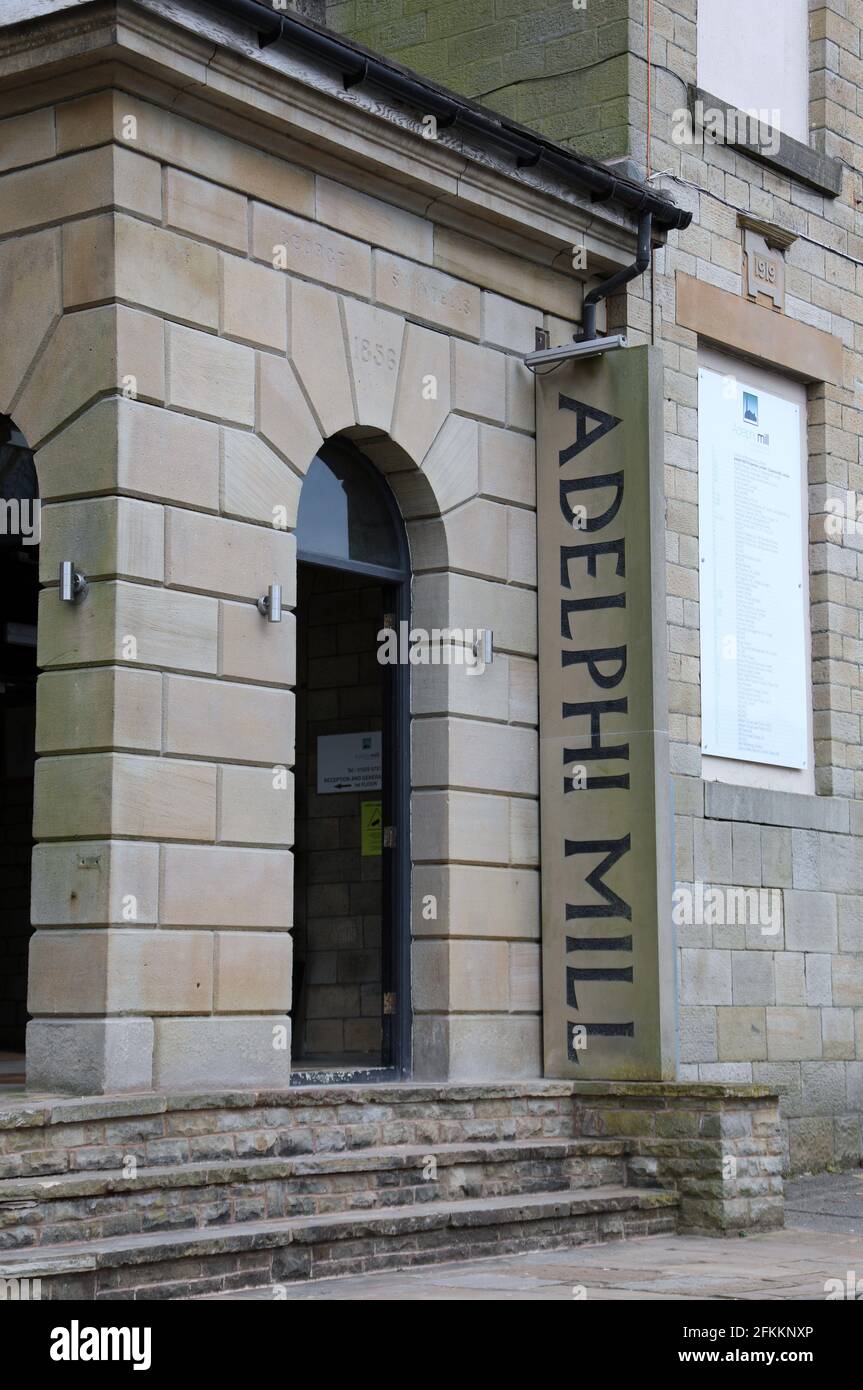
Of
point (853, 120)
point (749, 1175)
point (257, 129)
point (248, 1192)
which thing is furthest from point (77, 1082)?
point (853, 120)

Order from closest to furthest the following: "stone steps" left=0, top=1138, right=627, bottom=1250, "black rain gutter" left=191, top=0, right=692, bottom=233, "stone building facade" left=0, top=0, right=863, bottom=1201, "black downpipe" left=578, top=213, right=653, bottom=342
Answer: "stone steps" left=0, top=1138, right=627, bottom=1250 → "stone building facade" left=0, top=0, right=863, bottom=1201 → "black rain gutter" left=191, top=0, right=692, bottom=233 → "black downpipe" left=578, top=213, right=653, bottom=342

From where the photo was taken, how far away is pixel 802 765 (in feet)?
43.9

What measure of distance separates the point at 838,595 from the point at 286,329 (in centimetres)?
517

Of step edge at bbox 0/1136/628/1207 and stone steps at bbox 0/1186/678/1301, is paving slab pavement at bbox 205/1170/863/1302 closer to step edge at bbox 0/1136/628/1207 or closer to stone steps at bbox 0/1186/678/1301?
stone steps at bbox 0/1186/678/1301

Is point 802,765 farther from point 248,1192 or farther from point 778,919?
point 248,1192

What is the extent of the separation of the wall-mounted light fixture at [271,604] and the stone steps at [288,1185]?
2524mm

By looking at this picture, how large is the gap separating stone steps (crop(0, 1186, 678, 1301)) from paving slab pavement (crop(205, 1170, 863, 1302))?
2.7 inches

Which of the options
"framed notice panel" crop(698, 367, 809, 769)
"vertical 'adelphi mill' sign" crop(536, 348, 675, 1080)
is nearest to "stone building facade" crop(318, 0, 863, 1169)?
"framed notice panel" crop(698, 367, 809, 769)

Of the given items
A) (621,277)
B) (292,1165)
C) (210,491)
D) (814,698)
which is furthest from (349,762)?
(292,1165)

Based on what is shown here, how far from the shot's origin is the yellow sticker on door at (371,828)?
43.4 ft

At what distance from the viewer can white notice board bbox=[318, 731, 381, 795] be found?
1320cm

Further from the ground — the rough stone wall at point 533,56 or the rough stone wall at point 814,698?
the rough stone wall at point 533,56

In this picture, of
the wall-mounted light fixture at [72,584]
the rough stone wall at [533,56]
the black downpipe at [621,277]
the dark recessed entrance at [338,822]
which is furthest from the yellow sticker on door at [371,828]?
the wall-mounted light fixture at [72,584]

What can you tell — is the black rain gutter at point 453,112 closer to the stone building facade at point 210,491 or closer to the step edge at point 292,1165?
the stone building facade at point 210,491
